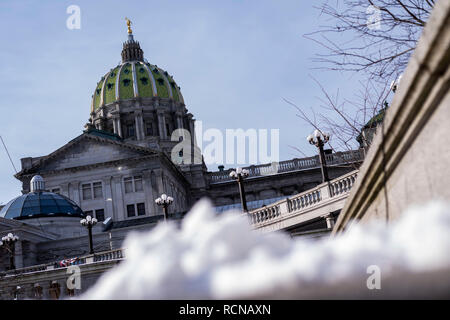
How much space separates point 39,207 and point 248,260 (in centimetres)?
5185

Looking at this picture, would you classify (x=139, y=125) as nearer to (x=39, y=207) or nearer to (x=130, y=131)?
(x=130, y=131)

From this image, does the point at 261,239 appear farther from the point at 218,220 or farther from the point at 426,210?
the point at 426,210

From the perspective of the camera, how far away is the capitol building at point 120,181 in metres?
45.8

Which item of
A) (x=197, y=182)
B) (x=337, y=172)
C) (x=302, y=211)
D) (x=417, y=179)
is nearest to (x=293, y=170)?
(x=337, y=172)

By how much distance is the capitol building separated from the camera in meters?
45.8

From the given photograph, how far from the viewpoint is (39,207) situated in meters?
53.0

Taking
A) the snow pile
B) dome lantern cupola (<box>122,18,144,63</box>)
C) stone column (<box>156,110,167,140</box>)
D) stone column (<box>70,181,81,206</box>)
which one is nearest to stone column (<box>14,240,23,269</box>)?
stone column (<box>70,181,81,206</box>)

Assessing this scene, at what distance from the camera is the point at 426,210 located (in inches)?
162

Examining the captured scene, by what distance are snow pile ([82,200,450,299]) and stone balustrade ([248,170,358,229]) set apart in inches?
→ 887

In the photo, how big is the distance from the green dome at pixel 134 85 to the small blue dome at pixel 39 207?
45705mm

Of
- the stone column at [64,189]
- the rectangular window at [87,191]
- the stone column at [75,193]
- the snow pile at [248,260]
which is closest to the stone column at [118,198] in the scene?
the rectangular window at [87,191]

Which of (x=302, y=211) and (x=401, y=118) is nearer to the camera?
(x=401, y=118)

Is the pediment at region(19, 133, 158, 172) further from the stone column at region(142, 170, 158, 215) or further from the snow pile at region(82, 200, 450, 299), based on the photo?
the snow pile at region(82, 200, 450, 299)

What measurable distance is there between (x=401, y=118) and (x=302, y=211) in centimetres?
2470
